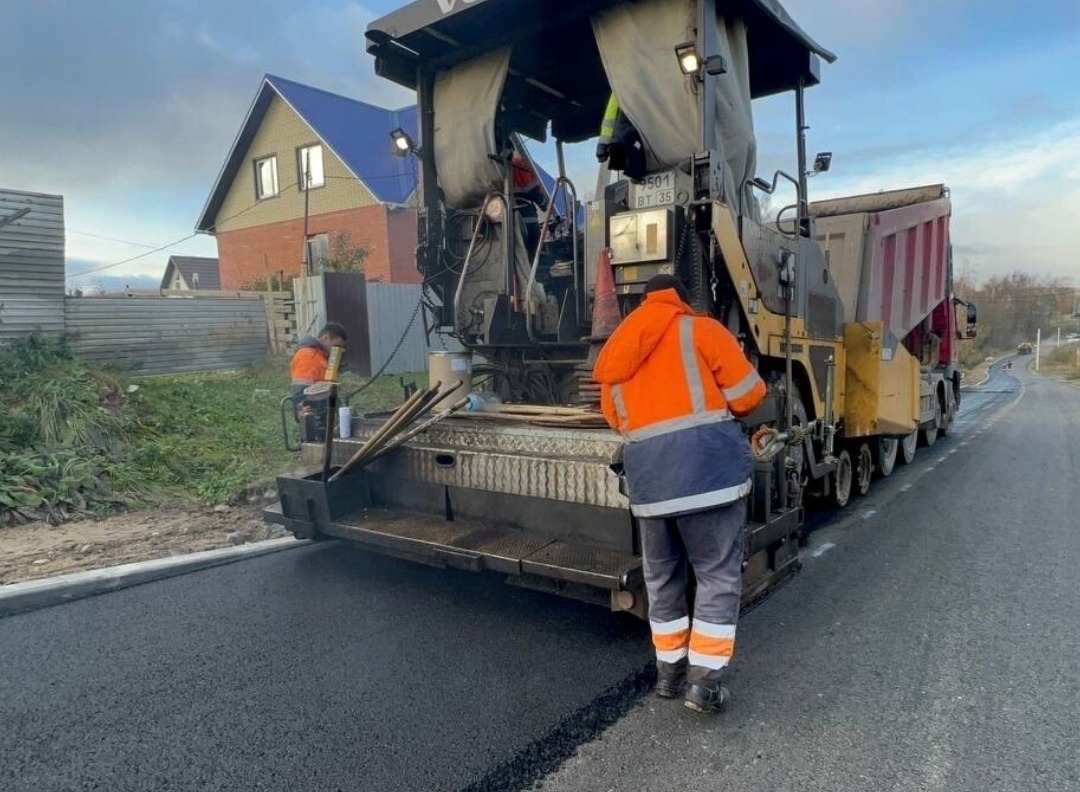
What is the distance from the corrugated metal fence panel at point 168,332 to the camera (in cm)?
967

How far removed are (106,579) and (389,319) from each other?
10.6 meters

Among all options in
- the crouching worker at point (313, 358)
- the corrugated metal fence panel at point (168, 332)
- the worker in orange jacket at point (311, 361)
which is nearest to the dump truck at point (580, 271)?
the crouching worker at point (313, 358)

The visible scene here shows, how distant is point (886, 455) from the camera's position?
25.6 feet

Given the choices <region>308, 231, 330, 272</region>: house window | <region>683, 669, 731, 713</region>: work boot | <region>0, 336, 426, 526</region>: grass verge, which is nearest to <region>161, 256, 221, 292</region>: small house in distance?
<region>308, 231, 330, 272</region>: house window

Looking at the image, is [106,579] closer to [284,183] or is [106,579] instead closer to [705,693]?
[705,693]

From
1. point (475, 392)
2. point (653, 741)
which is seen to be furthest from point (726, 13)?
point (653, 741)

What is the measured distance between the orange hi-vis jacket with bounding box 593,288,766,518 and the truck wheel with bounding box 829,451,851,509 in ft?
12.2

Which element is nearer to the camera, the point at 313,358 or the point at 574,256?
the point at 574,256

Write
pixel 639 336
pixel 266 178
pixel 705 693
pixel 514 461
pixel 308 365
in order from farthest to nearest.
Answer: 1. pixel 266 178
2. pixel 308 365
3. pixel 514 461
4. pixel 639 336
5. pixel 705 693

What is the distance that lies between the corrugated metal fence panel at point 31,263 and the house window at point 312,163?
14757mm

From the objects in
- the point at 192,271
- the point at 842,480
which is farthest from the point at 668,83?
the point at 192,271

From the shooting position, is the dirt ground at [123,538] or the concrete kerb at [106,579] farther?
the dirt ground at [123,538]

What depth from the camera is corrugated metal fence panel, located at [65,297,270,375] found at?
967 centimetres

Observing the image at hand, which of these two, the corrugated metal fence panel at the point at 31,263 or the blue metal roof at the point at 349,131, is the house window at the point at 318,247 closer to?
the blue metal roof at the point at 349,131
